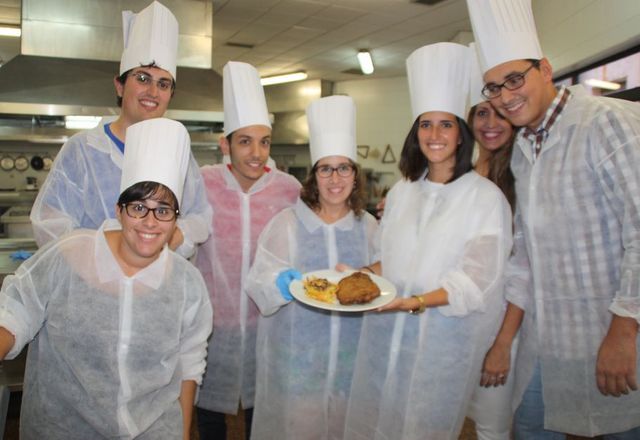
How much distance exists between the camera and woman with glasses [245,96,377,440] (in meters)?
1.75

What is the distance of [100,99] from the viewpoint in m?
3.52

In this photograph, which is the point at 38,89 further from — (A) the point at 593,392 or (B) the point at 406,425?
(A) the point at 593,392

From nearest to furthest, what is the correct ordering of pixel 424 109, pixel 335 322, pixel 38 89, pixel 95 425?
pixel 95 425
pixel 424 109
pixel 335 322
pixel 38 89

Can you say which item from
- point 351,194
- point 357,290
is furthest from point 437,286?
point 351,194

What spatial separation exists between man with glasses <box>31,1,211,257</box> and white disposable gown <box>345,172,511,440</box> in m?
0.89

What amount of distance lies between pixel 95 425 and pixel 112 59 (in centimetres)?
360

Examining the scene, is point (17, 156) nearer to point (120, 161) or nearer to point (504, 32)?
point (120, 161)

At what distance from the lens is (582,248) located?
4.67ft

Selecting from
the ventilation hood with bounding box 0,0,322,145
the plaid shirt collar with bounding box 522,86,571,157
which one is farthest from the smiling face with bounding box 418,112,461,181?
the ventilation hood with bounding box 0,0,322,145

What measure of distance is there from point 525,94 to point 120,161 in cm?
143

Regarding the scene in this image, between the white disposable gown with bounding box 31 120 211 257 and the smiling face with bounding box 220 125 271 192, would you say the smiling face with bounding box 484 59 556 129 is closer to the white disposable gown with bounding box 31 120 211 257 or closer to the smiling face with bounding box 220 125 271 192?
the smiling face with bounding box 220 125 271 192

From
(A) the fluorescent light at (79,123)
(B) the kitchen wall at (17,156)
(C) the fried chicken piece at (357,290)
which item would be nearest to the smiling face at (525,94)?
(C) the fried chicken piece at (357,290)

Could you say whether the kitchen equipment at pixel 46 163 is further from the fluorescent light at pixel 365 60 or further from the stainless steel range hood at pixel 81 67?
the fluorescent light at pixel 365 60

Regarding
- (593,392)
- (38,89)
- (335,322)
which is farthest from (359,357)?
(38,89)
